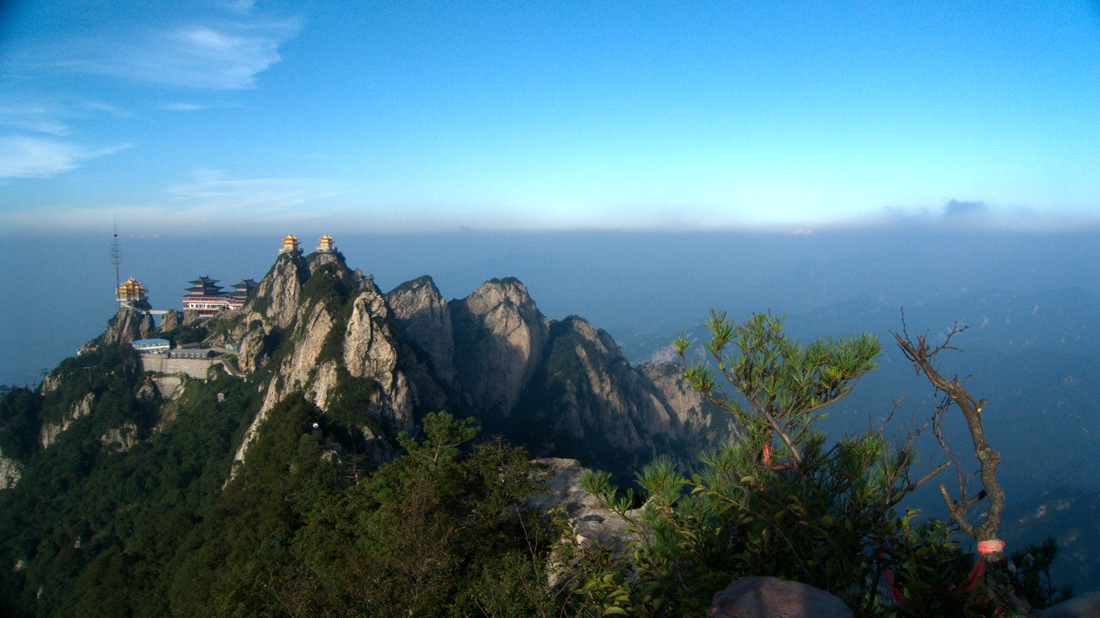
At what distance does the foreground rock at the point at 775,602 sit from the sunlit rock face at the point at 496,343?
45.8 m

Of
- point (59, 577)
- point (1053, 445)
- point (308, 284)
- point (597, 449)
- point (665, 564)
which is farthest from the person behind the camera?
point (1053, 445)

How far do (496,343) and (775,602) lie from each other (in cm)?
5056

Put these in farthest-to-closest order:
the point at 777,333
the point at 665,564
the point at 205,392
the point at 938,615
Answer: the point at 205,392 → the point at 777,333 → the point at 665,564 → the point at 938,615

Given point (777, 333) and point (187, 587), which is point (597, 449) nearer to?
point (187, 587)

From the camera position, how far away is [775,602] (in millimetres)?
2838

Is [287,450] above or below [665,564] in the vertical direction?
below

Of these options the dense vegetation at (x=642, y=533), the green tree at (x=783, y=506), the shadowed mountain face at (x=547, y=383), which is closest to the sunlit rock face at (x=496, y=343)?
the shadowed mountain face at (x=547, y=383)

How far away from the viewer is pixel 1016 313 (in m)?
190

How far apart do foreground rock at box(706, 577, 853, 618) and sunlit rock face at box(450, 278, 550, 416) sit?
150ft

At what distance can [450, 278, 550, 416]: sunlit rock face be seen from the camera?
5066 centimetres

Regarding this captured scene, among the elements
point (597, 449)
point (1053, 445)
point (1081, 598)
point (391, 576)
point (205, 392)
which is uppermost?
point (1081, 598)

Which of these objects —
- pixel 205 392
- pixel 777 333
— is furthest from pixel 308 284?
pixel 777 333

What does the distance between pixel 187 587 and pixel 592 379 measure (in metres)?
42.6

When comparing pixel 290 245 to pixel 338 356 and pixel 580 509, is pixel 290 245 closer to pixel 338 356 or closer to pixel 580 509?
pixel 338 356
